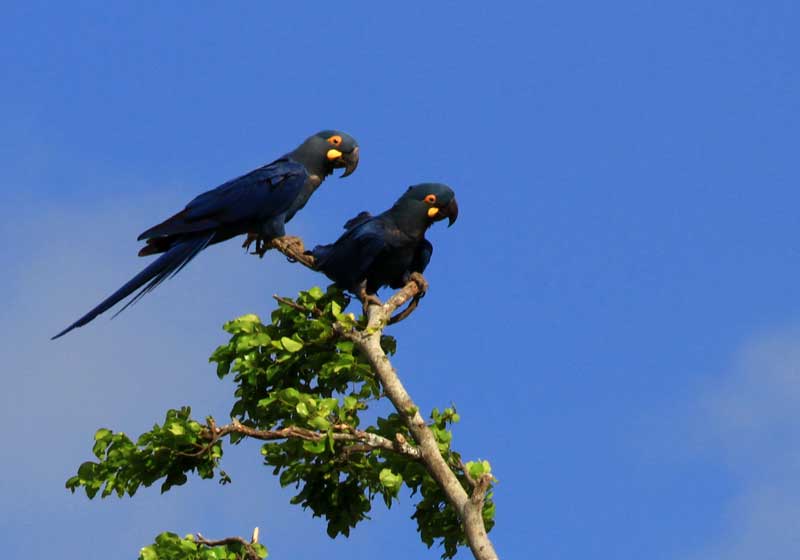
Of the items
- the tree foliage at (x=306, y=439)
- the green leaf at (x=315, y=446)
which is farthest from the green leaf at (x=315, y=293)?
the green leaf at (x=315, y=446)

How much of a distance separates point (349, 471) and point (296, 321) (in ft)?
4.00

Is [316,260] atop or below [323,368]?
atop

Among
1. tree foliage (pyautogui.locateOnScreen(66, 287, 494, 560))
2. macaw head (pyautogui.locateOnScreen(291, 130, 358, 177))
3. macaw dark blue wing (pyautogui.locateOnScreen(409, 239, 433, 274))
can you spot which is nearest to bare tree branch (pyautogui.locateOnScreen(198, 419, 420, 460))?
tree foliage (pyautogui.locateOnScreen(66, 287, 494, 560))

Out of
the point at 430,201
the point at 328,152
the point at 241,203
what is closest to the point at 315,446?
the point at 430,201

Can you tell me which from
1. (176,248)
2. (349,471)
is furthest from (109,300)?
A: (349,471)

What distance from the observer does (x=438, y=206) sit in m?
8.55

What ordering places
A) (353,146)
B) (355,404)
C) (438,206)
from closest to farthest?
(355,404), (438,206), (353,146)

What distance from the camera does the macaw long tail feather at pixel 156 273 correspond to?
789 cm

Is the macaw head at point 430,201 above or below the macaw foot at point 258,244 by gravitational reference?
below

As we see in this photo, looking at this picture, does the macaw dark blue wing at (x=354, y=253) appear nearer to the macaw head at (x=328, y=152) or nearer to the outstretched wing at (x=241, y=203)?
the outstretched wing at (x=241, y=203)

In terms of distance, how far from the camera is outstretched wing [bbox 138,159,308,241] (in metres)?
8.71

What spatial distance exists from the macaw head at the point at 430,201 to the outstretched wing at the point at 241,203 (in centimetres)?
102

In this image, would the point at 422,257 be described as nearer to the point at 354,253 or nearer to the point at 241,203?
the point at 354,253

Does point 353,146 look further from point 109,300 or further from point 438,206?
point 109,300
